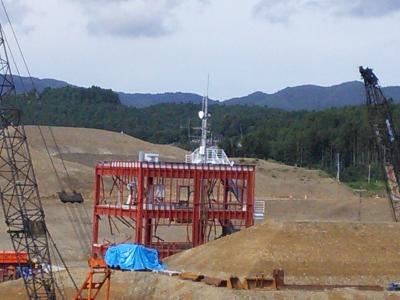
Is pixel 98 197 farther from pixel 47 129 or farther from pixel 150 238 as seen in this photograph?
pixel 47 129

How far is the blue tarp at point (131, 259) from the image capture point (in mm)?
70312

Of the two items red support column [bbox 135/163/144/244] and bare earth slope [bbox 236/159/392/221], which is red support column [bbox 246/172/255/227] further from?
bare earth slope [bbox 236/159/392/221]

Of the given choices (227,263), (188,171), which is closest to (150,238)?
(188,171)

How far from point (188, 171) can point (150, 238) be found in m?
5.71

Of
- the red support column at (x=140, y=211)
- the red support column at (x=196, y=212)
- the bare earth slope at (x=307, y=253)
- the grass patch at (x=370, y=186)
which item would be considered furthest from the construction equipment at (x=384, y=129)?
the grass patch at (x=370, y=186)

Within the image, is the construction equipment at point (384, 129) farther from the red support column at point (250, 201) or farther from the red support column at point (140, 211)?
the red support column at point (140, 211)

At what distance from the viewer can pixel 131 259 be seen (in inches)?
2776

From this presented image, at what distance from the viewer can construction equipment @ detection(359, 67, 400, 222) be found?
9238cm

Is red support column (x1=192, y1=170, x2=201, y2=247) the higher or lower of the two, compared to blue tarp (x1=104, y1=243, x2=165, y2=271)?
higher

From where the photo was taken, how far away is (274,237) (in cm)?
7094

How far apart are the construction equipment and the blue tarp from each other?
29.2 m

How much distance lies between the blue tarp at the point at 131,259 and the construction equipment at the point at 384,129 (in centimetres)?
2915

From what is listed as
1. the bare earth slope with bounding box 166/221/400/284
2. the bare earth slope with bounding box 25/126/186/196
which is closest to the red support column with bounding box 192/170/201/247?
the bare earth slope with bounding box 166/221/400/284

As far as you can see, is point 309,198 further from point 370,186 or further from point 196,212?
point 196,212
